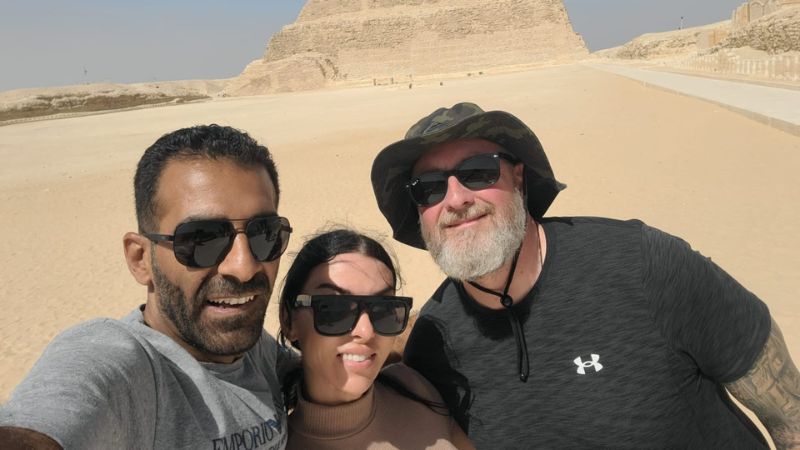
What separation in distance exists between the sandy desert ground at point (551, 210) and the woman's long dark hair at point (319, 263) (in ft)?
3.79

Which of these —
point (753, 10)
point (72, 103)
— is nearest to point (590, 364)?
point (753, 10)

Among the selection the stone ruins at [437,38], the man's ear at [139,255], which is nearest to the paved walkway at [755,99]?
the man's ear at [139,255]

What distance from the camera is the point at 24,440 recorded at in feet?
2.97

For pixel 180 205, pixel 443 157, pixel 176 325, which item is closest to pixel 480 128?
pixel 443 157

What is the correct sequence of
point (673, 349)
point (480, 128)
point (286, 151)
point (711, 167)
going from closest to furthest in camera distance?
point (673, 349) < point (480, 128) < point (711, 167) < point (286, 151)

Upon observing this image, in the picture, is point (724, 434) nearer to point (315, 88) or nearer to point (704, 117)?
point (704, 117)

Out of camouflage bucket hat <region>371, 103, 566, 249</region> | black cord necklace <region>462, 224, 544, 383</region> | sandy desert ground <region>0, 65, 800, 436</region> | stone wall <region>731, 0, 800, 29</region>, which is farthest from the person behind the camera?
stone wall <region>731, 0, 800, 29</region>

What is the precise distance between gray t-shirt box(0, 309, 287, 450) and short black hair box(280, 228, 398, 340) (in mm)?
251

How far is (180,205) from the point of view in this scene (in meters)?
1.42

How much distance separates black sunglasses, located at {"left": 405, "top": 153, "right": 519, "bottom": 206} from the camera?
1.86 meters

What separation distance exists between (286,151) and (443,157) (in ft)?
41.9

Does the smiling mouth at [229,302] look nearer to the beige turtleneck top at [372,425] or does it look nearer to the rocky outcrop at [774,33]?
the beige turtleneck top at [372,425]

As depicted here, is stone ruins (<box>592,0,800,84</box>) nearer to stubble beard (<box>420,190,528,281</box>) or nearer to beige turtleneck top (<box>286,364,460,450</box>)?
stubble beard (<box>420,190,528,281</box>)

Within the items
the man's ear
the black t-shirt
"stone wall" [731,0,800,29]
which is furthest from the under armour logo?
"stone wall" [731,0,800,29]
